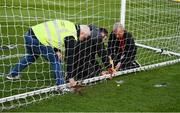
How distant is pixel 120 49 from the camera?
811 cm

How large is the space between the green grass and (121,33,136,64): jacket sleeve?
0.32 metres

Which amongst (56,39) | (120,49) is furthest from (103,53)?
(56,39)

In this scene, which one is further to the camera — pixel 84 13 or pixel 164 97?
pixel 84 13

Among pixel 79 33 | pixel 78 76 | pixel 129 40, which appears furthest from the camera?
pixel 129 40

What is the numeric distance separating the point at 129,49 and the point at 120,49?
168 mm

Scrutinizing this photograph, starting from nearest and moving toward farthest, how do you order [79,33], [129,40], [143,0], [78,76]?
[79,33], [78,76], [129,40], [143,0]

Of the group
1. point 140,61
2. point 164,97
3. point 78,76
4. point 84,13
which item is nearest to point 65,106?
point 78,76

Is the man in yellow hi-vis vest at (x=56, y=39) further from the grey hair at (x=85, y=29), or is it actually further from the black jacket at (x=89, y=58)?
the black jacket at (x=89, y=58)

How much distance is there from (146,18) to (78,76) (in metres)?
4.52

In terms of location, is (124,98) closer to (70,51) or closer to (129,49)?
(70,51)

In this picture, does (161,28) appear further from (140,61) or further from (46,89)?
(46,89)

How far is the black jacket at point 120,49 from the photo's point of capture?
802 cm

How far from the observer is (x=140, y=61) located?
9.05m

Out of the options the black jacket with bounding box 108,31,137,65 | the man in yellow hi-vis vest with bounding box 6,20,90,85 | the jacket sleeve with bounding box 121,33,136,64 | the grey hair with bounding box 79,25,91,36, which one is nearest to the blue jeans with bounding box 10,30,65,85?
the man in yellow hi-vis vest with bounding box 6,20,90,85
